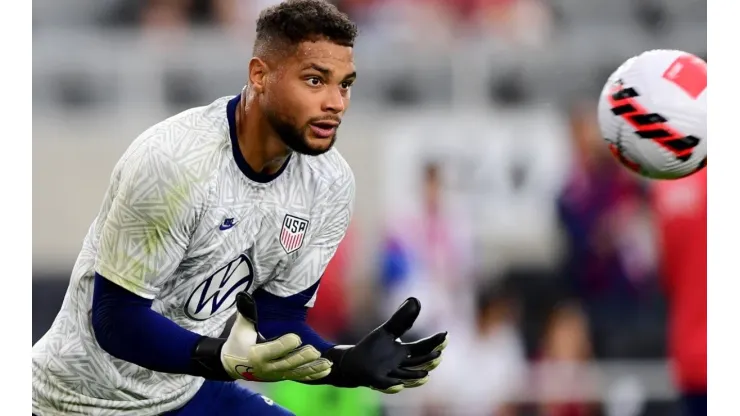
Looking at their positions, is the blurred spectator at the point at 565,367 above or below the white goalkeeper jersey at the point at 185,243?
below

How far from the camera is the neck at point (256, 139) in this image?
484cm

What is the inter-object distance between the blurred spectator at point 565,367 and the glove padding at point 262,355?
18.2 feet

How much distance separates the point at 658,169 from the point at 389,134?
5.57 metres

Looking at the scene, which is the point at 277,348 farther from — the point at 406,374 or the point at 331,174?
the point at 331,174

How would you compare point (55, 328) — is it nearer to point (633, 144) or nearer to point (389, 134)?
point (633, 144)

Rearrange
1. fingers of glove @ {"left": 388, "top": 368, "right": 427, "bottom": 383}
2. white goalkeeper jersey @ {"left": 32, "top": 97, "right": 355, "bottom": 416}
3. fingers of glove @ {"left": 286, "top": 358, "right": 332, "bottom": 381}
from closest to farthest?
fingers of glove @ {"left": 286, "top": 358, "right": 332, "bottom": 381}, fingers of glove @ {"left": 388, "top": 368, "right": 427, "bottom": 383}, white goalkeeper jersey @ {"left": 32, "top": 97, "right": 355, "bottom": 416}

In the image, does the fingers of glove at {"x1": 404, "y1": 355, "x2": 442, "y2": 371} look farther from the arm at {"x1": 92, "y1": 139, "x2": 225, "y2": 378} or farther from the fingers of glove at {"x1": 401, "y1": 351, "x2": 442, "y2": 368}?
the arm at {"x1": 92, "y1": 139, "x2": 225, "y2": 378}

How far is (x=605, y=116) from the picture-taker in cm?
607

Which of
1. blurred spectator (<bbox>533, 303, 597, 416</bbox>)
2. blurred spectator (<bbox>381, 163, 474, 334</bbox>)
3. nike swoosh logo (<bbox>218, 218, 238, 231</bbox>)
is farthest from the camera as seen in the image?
blurred spectator (<bbox>381, 163, 474, 334</bbox>)

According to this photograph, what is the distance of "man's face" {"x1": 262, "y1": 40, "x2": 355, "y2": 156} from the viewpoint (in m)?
4.69

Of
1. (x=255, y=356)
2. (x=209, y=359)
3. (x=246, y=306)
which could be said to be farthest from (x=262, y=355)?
(x=209, y=359)

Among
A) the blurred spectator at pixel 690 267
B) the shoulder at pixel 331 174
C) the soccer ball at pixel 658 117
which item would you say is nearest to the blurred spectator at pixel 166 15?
the blurred spectator at pixel 690 267

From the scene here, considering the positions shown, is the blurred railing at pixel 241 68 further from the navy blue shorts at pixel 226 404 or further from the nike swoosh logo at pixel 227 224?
the nike swoosh logo at pixel 227 224

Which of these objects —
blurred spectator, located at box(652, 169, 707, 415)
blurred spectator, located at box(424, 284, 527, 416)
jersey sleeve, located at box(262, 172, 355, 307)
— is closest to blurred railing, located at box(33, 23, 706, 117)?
blurred spectator, located at box(424, 284, 527, 416)
